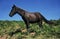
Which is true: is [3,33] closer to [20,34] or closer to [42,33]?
[20,34]

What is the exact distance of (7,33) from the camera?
15594mm

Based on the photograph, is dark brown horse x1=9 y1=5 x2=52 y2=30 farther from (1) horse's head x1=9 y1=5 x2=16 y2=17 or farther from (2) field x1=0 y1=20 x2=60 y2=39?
(2) field x1=0 y1=20 x2=60 y2=39

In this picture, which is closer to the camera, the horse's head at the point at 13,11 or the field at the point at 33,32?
the field at the point at 33,32

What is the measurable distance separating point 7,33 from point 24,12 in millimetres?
2481

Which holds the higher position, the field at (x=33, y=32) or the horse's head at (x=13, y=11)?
the horse's head at (x=13, y=11)

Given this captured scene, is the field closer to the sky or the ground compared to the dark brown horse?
closer to the ground

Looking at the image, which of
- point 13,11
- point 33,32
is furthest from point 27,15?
point 33,32

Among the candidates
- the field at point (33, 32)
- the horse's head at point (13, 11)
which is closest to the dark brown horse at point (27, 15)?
the horse's head at point (13, 11)

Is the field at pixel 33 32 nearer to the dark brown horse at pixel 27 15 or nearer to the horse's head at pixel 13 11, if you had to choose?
the dark brown horse at pixel 27 15

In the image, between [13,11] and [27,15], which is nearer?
[27,15]

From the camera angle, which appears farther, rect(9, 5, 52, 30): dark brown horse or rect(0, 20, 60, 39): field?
rect(9, 5, 52, 30): dark brown horse

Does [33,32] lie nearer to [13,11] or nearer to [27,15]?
[27,15]

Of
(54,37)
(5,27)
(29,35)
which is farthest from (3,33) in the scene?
(54,37)

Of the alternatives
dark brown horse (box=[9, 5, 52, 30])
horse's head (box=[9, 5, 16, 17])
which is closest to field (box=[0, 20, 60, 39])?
dark brown horse (box=[9, 5, 52, 30])
